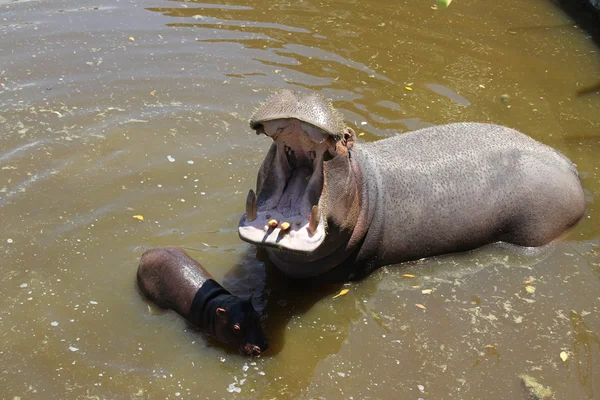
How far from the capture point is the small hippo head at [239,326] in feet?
16.5

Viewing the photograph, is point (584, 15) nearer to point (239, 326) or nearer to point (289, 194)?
point (289, 194)

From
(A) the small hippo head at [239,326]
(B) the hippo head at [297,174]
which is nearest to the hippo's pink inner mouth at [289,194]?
(B) the hippo head at [297,174]

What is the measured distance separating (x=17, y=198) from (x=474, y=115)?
5008mm

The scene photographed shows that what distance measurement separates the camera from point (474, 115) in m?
8.46

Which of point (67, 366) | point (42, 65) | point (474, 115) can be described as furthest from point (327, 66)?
point (67, 366)

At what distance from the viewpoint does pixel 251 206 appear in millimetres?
4887

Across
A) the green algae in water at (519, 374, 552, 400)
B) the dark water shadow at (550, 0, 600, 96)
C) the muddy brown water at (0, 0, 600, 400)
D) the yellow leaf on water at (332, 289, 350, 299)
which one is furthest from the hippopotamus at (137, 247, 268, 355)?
the dark water shadow at (550, 0, 600, 96)

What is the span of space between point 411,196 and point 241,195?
1656mm

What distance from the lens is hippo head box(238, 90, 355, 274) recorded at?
15.2 ft

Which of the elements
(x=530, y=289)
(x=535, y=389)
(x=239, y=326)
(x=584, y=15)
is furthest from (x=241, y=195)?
(x=584, y=15)

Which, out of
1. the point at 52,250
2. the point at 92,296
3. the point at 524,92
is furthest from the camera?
the point at 524,92

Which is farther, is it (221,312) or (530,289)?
(530,289)

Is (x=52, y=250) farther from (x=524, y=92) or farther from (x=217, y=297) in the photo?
(x=524, y=92)

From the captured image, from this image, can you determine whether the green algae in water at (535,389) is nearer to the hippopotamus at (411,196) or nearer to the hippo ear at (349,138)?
the hippopotamus at (411,196)
